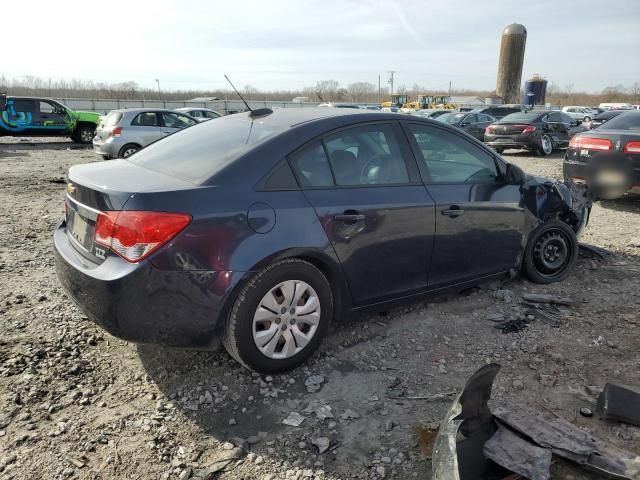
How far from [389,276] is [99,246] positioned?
71.8 inches

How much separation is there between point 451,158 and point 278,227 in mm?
1675

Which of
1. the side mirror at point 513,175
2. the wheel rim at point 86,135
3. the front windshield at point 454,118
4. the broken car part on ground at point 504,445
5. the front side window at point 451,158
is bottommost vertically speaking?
the wheel rim at point 86,135

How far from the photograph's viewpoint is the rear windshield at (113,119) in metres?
13.0

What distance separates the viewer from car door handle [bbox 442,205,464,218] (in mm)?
3633

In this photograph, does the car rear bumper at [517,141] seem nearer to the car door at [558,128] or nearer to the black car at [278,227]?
the car door at [558,128]

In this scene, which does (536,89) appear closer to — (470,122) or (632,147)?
(470,122)

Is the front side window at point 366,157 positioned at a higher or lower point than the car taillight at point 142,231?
higher

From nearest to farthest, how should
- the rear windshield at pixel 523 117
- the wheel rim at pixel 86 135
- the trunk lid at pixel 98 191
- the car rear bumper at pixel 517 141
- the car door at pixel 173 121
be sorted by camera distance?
the trunk lid at pixel 98 191 < the car door at pixel 173 121 < the car rear bumper at pixel 517 141 < the rear windshield at pixel 523 117 < the wheel rim at pixel 86 135

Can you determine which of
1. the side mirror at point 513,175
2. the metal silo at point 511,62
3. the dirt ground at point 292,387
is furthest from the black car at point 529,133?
the metal silo at point 511,62

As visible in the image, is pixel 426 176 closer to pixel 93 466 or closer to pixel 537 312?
pixel 537 312

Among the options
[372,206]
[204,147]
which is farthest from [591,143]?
[204,147]

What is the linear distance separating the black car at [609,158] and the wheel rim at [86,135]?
1710cm

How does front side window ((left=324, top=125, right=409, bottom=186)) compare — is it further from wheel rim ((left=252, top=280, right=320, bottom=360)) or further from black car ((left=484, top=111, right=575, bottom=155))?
black car ((left=484, top=111, right=575, bottom=155))

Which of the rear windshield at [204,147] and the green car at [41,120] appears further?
the green car at [41,120]
